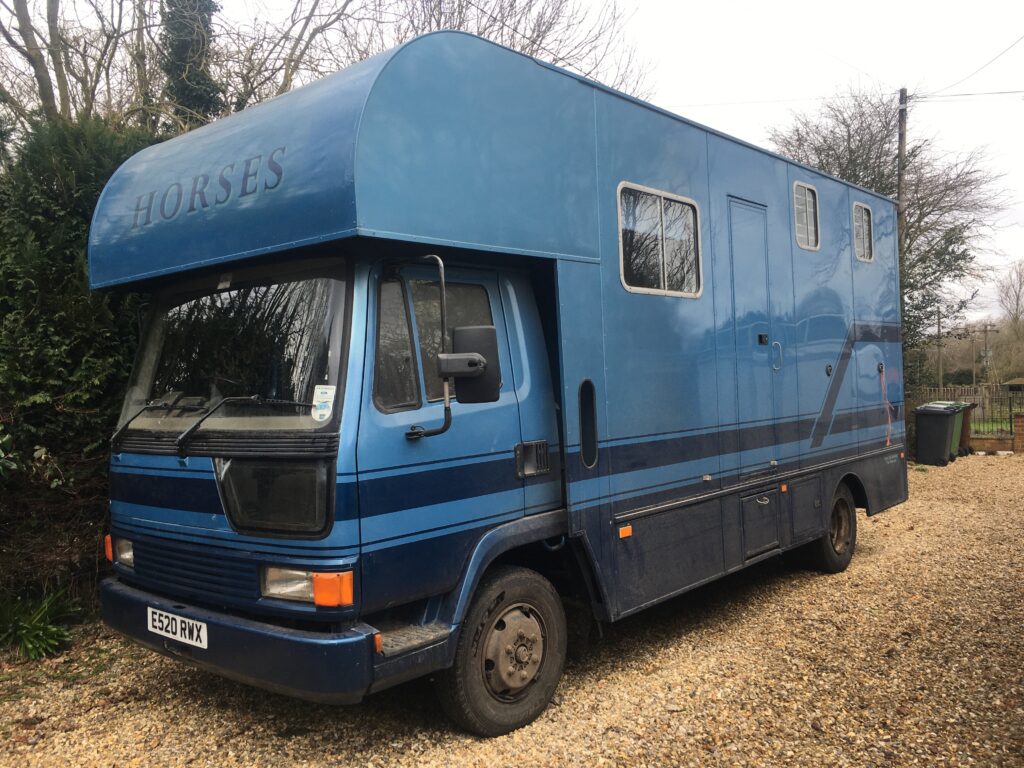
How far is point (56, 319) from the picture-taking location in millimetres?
5469

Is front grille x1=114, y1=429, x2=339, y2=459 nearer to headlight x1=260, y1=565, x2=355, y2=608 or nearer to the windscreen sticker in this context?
the windscreen sticker

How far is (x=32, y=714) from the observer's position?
444cm

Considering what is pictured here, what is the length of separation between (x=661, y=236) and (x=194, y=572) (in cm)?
328

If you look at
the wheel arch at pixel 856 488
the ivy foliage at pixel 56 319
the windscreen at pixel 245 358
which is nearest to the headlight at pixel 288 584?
the windscreen at pixel 245 358

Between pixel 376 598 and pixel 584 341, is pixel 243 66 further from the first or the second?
pixel 376 598

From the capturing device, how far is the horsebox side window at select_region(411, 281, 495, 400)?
382cm

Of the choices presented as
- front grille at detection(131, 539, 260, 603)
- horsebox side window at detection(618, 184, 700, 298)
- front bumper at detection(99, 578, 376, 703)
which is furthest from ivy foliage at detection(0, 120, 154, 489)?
horsebox side window at detection(618, 184, 700, 298)

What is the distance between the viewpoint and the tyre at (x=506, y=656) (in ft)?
12.7

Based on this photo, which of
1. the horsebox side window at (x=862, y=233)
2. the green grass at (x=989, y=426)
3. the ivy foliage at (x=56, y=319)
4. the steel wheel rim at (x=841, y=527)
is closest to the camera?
the ivy foliage at (x=56, y=319)

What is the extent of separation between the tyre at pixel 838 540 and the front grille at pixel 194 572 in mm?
5262

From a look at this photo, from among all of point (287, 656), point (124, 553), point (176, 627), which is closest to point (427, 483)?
point (287, 656)

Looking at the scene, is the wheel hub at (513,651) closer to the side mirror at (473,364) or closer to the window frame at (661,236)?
A: the side mirror at (473,364)

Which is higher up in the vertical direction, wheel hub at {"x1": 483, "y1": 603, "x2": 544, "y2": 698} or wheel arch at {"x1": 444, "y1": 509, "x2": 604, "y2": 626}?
wheel arch at {"x1": 444, "y1": 509, "x2": 604, "y2": 626}

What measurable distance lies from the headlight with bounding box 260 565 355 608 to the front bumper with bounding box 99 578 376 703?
141 mm
